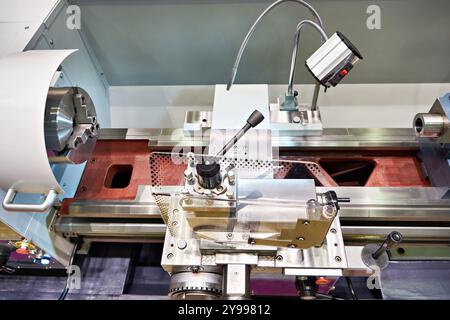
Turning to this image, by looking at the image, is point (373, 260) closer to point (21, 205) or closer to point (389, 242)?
point (389, 242)

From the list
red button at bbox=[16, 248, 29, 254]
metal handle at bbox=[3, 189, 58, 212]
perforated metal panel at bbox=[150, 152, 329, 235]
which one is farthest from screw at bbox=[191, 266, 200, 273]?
red button at bbox=[16, 248, 29, 254]

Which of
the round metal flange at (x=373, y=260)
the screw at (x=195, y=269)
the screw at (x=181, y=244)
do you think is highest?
the round metal flange at (x=373, y=260)

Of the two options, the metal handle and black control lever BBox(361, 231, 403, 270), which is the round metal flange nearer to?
black control lever BBox(361, 231, 403, 270)

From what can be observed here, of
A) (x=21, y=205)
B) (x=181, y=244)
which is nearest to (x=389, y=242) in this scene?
(x=181, y=244)

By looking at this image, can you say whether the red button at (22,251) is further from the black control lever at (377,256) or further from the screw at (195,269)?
the black control lever at (377,256)

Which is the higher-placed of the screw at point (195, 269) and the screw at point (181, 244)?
the screw at point (181, 244)

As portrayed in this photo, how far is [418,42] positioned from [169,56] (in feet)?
4.20

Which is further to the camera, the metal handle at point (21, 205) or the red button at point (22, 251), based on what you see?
the red button at point (22, 251)

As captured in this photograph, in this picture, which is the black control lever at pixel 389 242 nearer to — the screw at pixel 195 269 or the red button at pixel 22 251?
the screw at pixel 195 269

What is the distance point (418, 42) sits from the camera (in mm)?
1731

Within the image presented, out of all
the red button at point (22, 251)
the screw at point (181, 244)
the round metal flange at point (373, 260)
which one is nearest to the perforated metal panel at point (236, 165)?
the screw at point (181, 244)

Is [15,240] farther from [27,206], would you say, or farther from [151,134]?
[151,134]

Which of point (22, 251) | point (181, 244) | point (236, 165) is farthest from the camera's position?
point (22, 251)
